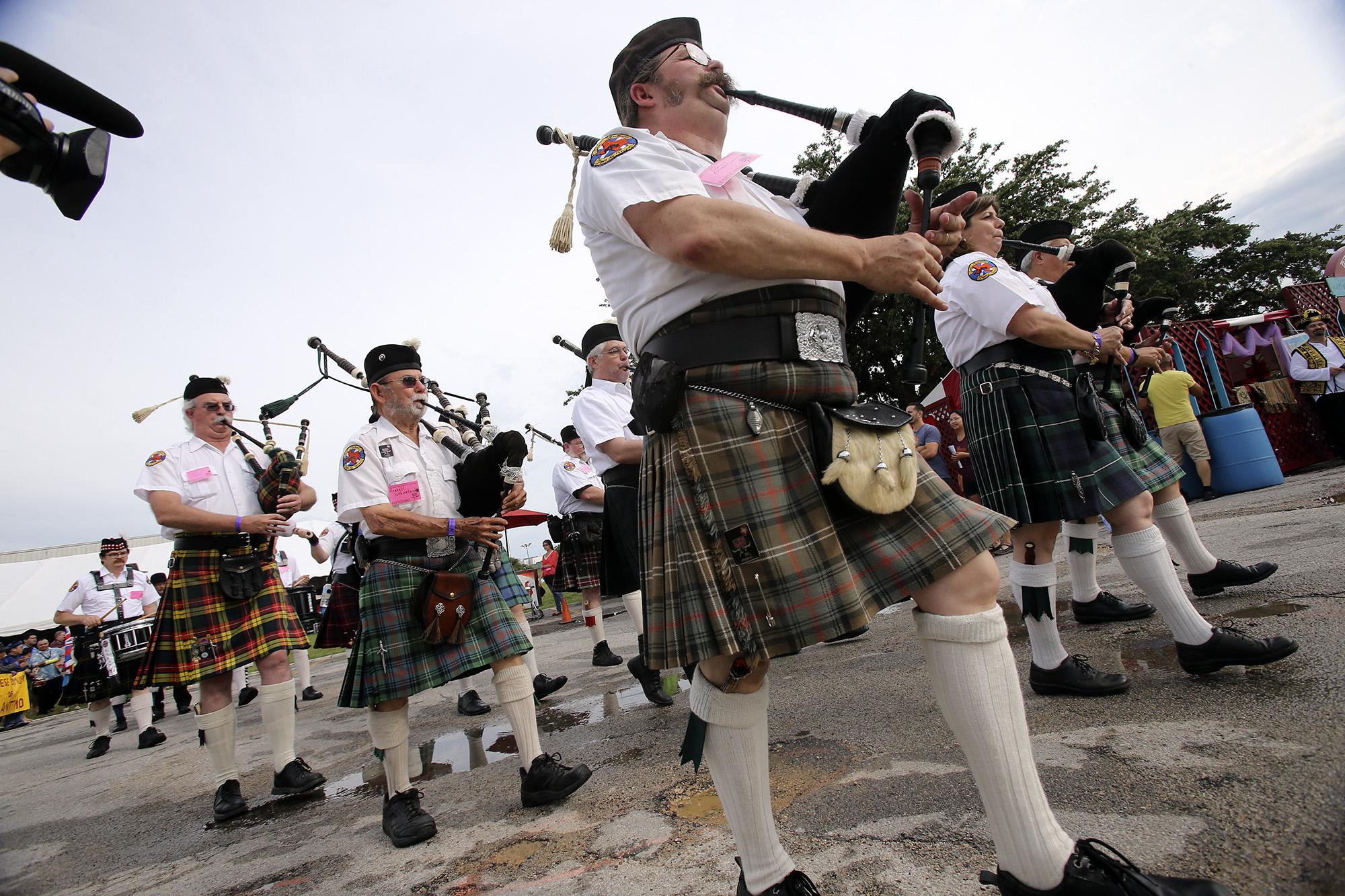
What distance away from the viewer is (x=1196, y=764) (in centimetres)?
167

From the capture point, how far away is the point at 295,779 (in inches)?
129

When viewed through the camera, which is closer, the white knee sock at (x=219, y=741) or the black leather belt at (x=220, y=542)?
the white knee sock at (x=219, y=741)

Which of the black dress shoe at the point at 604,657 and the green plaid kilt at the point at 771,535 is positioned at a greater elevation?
the green plaid kilt at the point at 771,535

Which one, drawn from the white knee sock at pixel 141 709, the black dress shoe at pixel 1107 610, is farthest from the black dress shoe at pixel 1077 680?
the white knee sock at pixel 141 709

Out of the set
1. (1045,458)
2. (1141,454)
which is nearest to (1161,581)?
(1045,458)

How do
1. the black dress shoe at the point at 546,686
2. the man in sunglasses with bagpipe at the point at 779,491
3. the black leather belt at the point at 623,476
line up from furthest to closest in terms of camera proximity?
the black dress shoe at the point at 546,686 < the black leather belt at the point at 623,476 < the man in sunglasses with bagpipe at the point at 779,491

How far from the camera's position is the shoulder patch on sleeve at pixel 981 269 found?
2.69 m

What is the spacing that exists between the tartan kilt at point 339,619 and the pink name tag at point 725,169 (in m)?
3.79

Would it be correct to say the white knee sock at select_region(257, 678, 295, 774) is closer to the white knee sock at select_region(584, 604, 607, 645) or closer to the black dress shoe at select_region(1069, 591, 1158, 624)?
the white knee sock at select_region(584, 604, 607, 645)

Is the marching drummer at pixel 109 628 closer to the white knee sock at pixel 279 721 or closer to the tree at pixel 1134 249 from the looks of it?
the white knee sock at pixel 279 721

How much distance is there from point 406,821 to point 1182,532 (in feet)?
10.9

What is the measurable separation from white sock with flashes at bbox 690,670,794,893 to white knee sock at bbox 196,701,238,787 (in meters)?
2.99

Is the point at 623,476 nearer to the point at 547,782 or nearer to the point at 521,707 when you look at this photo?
the point at 521,707

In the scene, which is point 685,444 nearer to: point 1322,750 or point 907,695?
point 1322,750
